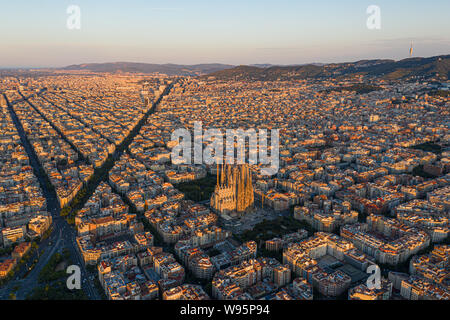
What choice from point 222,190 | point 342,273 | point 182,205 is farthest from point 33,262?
point 342,273

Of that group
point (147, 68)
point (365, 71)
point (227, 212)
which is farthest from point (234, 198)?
point (147, 68)

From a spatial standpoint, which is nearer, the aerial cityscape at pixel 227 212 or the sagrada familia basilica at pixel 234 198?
the aerial cityscape at pixel 227 212

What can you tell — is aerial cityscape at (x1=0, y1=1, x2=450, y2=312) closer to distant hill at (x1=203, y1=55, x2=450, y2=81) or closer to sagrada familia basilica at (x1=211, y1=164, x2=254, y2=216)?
sagrada familia basilica at (x1=211, y1=164, x2=254, y2=216)

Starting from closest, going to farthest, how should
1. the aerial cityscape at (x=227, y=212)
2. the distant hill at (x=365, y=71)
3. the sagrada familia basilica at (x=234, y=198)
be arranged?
the aerial cityscape at (x=227, y=212) → the sagrada familia basilica at (x=234, y=198) → the distant hill at (x=365, y=71)

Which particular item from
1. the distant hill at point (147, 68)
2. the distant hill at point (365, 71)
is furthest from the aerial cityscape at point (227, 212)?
the distant hill at point (147, 68)

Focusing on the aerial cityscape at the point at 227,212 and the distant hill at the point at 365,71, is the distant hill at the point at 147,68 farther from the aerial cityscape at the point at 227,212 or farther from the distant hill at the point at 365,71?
the aerial cityscape at the point at 227,212

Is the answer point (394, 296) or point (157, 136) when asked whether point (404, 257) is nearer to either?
point (394, 296)
